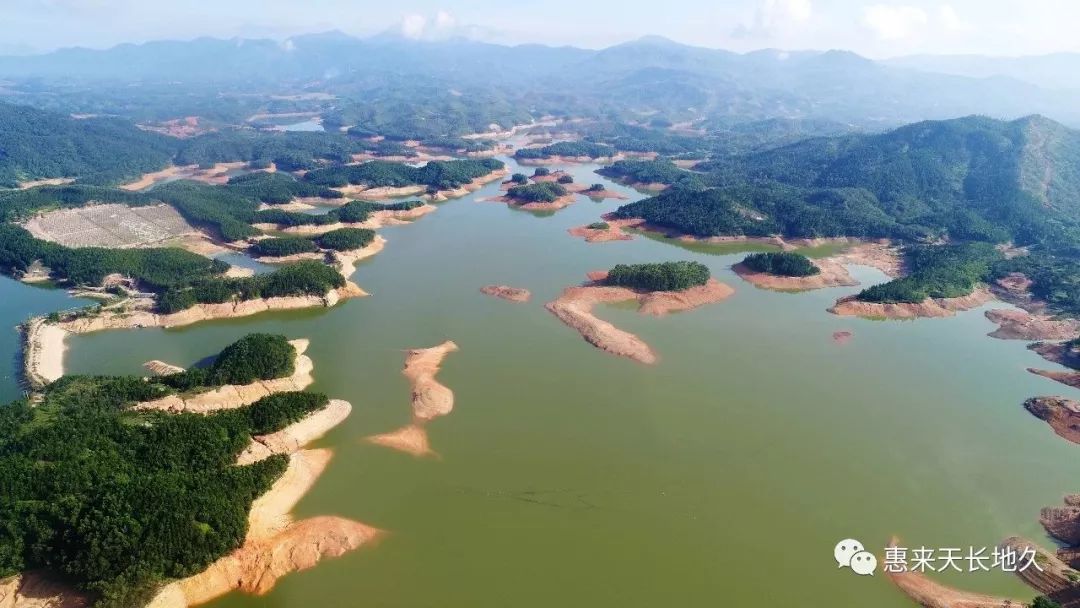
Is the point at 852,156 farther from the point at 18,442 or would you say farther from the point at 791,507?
the point at 18,442

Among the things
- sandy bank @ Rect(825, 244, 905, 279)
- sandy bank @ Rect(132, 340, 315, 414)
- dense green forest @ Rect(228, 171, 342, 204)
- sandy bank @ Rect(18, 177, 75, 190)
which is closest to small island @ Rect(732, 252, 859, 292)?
sandy bank @ Rect(825, 244, 905, 279)

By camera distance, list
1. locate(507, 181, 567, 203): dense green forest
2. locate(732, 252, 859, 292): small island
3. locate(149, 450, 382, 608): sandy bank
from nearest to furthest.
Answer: locate(149, 450, 382, 608): sandy bank → locate(732, 252, 859, 292): small island → locate(507, 181, 567, 203): dense green forest

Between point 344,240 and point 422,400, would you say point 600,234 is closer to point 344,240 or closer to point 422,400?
point 344,240

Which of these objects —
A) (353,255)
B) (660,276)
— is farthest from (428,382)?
(353,255)

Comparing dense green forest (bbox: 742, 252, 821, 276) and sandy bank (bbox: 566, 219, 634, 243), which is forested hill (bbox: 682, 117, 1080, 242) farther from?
sandy bank (bbox: 566, 219, 634, 243)

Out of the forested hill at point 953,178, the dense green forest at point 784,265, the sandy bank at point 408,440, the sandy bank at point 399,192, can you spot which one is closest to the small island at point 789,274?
the dense green forest at point 784,265

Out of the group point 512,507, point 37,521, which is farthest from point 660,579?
point 37,521
